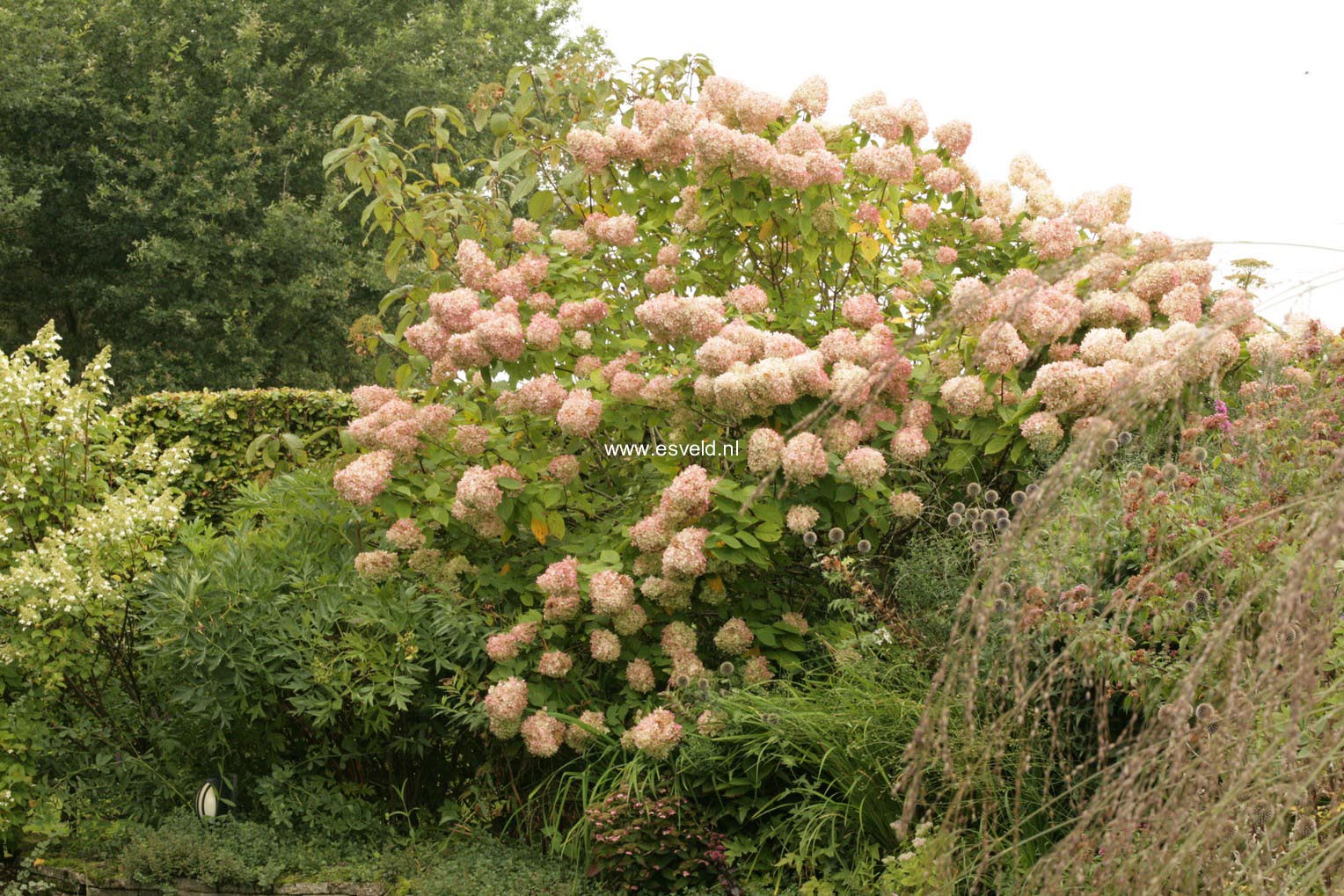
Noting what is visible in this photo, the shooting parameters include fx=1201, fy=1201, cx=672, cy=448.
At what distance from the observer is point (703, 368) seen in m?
4.20

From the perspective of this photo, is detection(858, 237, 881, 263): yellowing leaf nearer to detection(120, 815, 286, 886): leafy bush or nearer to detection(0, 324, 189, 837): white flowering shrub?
detection(0, 324, 189, 837): white flowering shrub

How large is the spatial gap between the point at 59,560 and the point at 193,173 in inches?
465

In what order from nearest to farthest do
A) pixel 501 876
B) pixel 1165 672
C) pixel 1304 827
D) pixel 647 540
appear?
pixel 1304 827 → pixel 1165 672 → pixel 501 876 → pixel 647 540

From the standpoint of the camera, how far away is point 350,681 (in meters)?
4.43

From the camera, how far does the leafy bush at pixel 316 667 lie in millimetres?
4461

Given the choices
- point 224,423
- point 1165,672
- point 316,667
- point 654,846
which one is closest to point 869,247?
point 1165,672

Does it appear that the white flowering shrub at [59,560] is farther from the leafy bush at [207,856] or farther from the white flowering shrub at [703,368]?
the white flowering shrub at [703,368]

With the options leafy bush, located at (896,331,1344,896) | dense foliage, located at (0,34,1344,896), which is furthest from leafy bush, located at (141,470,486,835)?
leafy bush, located at (896,331,1344,896)

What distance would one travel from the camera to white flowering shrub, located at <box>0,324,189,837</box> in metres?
4.84

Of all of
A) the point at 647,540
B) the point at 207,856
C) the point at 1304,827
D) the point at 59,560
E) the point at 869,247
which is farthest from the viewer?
the point at 869,247

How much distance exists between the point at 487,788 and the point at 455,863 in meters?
0.66

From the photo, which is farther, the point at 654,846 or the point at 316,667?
the point at 316,667

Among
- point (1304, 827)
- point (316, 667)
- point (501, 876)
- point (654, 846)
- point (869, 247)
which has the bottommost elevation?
point (501, 876)

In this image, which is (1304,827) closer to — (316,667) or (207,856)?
(316,667)
